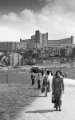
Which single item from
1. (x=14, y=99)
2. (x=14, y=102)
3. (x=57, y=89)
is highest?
(x=57, y=89)

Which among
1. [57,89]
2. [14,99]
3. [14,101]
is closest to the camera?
[57,89]

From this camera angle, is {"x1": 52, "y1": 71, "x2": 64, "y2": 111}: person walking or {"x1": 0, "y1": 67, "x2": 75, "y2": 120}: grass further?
{"x1": 0, "y1": 67, "x2": 75, "y2": 120}: grass

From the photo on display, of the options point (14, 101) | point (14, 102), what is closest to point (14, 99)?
point (14, 101)

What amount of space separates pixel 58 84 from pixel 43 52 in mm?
179612

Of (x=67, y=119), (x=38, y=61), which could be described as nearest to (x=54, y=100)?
(x=67, y=119)

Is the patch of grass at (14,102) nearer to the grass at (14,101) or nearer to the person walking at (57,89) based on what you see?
the grass at (14,101)

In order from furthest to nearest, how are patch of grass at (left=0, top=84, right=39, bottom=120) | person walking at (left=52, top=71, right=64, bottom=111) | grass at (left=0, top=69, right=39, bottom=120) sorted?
patch of grass at (left=0, top=84, right=39, bottom=120) → grass at (left=0, top=69, right=39, bottom=120) → person walking at (left=52, top=71, right=64, bottom=111)

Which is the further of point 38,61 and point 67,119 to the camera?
point 38,61

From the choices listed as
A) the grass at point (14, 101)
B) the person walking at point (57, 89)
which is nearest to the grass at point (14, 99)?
the grass at point (14, 101)

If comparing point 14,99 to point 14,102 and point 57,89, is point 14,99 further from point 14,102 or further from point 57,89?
point 57,89

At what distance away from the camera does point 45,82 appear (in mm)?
14281

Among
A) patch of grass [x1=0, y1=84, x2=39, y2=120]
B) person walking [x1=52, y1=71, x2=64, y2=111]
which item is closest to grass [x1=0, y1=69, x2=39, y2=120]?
patch of grass [x1=0, y1=84, x2=39, y2=120]

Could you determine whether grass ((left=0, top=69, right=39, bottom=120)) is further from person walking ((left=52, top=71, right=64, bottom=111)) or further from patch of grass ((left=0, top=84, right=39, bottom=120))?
person walking ((left=52, top=71, right=64, bottom=111))

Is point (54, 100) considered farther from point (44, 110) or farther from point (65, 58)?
point (65, 58)
